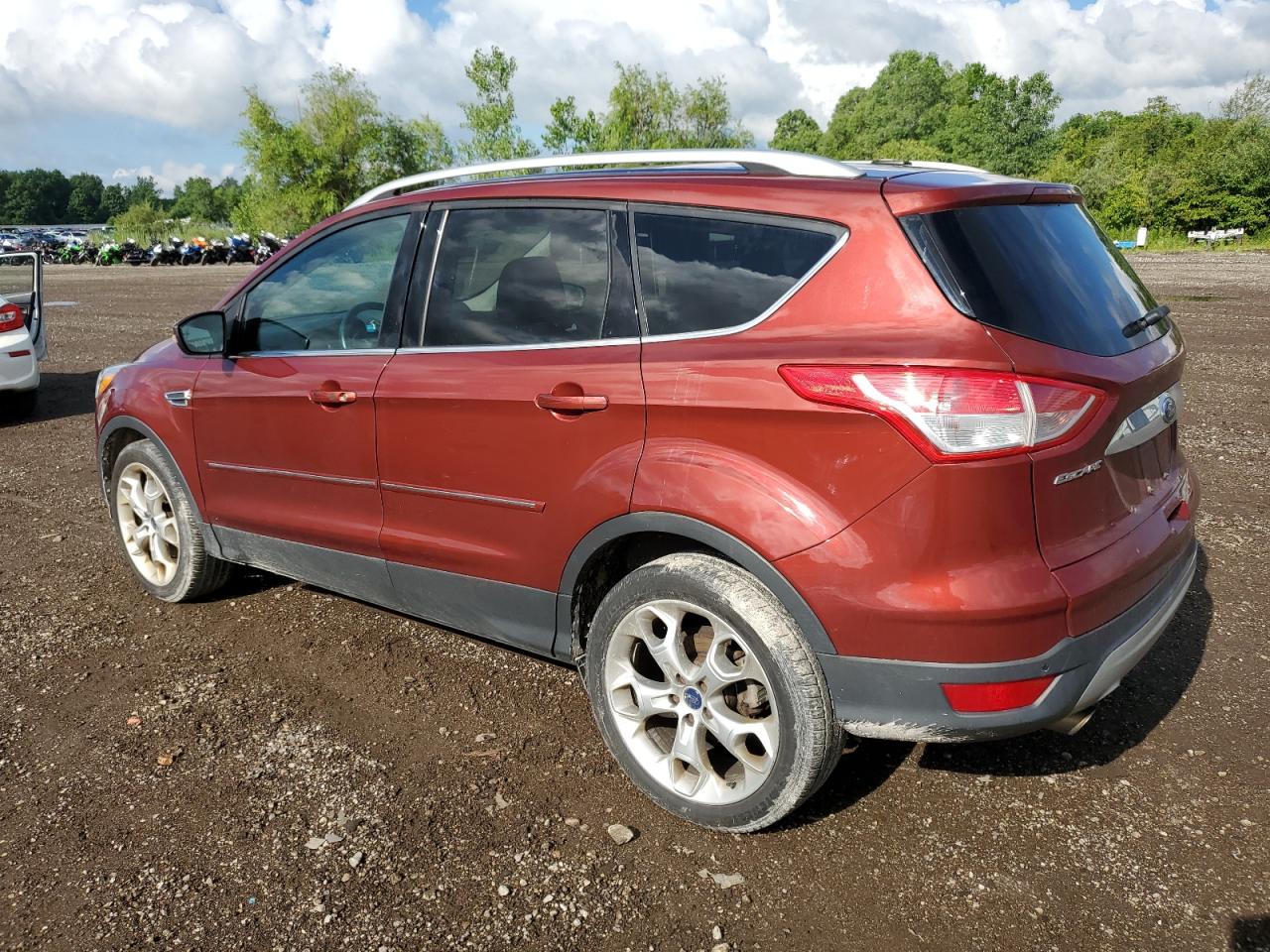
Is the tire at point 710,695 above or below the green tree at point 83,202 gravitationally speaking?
below

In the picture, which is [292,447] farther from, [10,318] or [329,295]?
[10,318]

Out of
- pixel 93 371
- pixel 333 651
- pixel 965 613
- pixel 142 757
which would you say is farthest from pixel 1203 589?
pixel 93 371

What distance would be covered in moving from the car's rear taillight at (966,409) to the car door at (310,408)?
186cm

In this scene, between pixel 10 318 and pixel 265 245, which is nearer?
pixel 10 318

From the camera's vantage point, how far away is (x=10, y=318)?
854cm

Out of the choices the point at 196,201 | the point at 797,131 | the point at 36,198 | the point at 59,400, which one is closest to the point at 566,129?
the point at 59,400

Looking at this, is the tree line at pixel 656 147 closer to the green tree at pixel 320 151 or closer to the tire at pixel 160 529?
the green tree at pixel 320 151

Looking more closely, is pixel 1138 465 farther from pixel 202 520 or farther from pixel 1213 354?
pixel 1213 354

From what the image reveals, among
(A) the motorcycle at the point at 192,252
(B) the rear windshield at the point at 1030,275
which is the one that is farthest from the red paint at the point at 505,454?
(A) the motorcycle at the point at 192,252

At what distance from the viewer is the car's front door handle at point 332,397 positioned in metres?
3.56

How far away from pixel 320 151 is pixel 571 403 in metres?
61.8

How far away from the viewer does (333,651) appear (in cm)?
416

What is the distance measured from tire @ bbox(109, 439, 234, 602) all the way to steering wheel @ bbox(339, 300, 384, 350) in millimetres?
1256

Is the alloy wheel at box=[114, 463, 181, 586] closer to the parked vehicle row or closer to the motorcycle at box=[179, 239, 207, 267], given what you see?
the parked vehicle row
